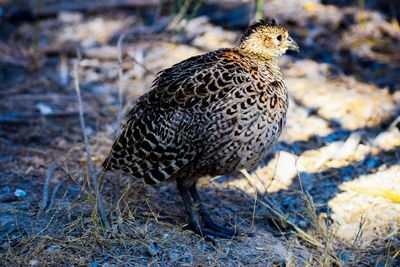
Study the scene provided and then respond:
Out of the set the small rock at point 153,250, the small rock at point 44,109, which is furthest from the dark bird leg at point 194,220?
the small rock at point 44,109

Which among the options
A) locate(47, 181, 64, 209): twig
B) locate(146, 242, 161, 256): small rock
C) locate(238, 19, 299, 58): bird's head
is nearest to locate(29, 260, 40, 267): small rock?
locate(146, 242, 161, 256): small rock

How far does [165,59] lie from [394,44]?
326 centimetres

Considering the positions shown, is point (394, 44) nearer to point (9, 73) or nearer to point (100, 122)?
point (100, 122)

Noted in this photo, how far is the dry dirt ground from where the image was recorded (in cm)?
429

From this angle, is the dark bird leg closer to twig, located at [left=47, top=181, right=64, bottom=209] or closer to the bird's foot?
the bird's foot

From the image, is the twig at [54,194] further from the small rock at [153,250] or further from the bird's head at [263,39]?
the bird's head at [263,39]

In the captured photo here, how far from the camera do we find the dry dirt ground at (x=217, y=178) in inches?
169

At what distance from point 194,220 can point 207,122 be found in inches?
32.2

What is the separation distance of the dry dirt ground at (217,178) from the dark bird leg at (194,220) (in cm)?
9

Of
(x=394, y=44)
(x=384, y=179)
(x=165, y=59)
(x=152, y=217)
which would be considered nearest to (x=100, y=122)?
(x=165, y=59)

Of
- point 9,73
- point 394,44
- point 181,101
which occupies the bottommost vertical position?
point 9,73

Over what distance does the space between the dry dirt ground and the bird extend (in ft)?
1.05

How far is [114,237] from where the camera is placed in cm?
428

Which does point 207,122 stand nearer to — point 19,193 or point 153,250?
point 153,250
